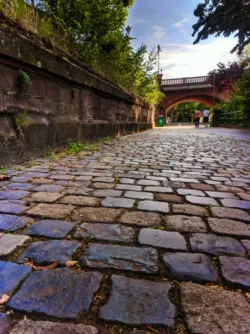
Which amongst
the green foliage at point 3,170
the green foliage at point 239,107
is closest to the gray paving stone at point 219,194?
the green foliage at point 3,170

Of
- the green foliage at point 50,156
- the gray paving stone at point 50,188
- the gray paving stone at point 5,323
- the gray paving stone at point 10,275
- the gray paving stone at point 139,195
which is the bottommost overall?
the gray paving stone at point 5,323

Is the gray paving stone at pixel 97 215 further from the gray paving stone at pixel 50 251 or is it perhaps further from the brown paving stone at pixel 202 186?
the brown paving stone at pixel 202 186

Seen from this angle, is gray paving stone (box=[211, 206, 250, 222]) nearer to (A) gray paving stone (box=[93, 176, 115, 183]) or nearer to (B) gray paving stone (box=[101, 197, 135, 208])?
(B) gray paving stone (box=[101, 197, 135, 208])

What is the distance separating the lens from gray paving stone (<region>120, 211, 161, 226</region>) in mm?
1660

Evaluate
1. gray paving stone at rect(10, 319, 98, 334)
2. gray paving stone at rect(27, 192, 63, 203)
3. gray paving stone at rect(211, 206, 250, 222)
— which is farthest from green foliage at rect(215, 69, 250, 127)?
gray paving stone at rect(10, 319, 98, 334)

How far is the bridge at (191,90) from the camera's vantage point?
98.7ft

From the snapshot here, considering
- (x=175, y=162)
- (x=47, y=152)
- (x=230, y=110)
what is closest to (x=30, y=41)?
(x=47, y=152)

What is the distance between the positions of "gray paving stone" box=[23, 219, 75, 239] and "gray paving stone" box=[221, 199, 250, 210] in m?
1.30

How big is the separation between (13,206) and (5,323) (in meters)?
1.18

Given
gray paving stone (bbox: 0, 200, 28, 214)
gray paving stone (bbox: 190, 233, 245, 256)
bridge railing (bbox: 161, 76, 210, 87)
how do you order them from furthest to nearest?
bridge railing (bbox: 161, 76, 210, 87) < gray paving stone (bbox: 0, 200, 28, 214) < gray paving stone (bbox: 190, 233, 245, 256)

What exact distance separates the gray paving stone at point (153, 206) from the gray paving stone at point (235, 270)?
0.69 m

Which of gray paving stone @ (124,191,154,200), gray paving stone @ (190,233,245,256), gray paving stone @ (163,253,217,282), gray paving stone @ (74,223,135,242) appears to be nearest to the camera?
gray paving stone @ (163,253,217,282)

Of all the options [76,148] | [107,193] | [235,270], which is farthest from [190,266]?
[76,148]

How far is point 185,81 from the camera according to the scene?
31.6 m
